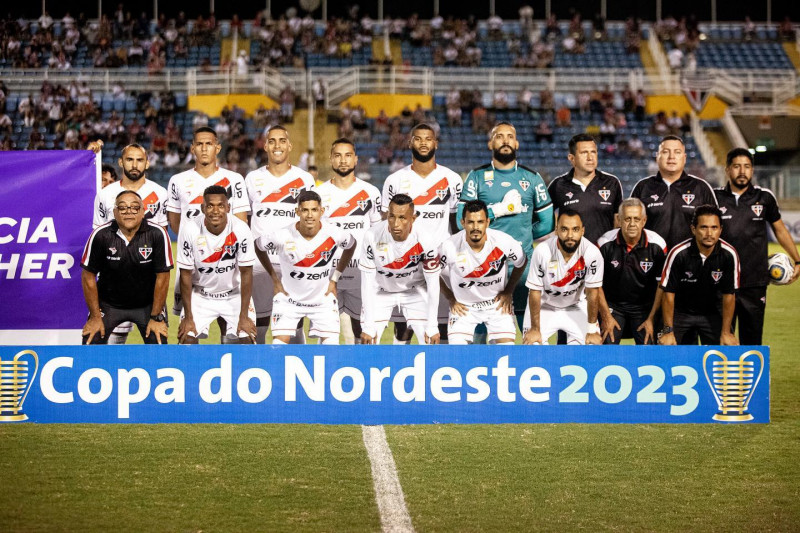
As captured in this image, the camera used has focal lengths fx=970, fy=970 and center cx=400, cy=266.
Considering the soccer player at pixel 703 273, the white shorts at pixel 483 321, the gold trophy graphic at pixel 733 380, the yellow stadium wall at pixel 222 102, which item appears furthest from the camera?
the yellow stadium wall at pixel 222 102

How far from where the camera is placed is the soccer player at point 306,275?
25.4 ft

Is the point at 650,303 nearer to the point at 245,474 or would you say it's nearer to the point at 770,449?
the point at 770,449

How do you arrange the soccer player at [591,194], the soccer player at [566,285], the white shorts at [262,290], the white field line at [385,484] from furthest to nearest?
the white shorts at [262,290] → the soccer player at [591,194] → the soccer player at [566,285] → the white field line at [385,484]

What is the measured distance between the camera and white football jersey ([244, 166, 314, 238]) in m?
8.23

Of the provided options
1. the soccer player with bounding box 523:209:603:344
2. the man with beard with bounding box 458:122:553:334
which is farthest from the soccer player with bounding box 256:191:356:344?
the soccer player with bounding box 523:209:603:344

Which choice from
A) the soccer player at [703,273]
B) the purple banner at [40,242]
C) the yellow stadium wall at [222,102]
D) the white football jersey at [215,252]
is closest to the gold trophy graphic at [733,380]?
the soccer player at [703,273]

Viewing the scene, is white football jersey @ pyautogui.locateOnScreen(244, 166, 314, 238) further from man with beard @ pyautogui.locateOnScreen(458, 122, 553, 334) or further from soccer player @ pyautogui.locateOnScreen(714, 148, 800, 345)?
soccer player @ pyautogui.locateOnScreen(714, 148, 800, 345)

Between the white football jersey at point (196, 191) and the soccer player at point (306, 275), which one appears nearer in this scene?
the soccer player at point (306, 275)

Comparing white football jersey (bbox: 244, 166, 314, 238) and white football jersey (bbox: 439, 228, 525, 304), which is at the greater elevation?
A: white football jersey (bbox: 244, 166, 314, 238)

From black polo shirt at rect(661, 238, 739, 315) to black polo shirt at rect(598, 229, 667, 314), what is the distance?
0.25 metres

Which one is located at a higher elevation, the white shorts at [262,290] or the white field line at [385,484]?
the white shorts at [262,290]

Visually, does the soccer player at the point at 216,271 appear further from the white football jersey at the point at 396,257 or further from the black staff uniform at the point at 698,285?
the black staff uniform at the point at 698,285

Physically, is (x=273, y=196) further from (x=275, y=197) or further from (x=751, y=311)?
(x=751, y=311)

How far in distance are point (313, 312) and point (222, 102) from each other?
19675 millimetres
